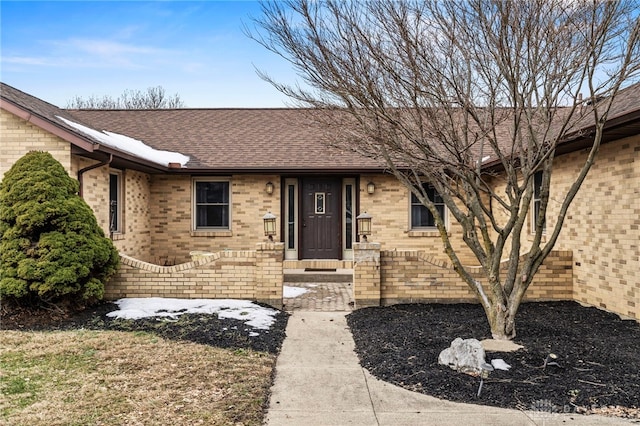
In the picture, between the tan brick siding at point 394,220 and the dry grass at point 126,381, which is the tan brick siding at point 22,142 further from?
the tan brick siding at point 394,220

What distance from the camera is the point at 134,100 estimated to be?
34.6 m

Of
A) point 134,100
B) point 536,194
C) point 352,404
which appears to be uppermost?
point 134,100

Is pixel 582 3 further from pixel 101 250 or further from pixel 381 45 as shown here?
pixel 101 250

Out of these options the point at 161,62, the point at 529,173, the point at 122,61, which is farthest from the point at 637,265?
the point at 122,61

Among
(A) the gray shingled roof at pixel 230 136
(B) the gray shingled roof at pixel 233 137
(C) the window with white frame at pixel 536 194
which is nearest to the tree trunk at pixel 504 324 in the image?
(C) the window with white frame at pixel 536 194

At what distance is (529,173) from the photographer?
516 centimetres

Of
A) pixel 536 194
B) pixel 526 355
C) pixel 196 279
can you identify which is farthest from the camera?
pixel 536 194

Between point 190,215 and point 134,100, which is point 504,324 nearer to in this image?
point 190,215

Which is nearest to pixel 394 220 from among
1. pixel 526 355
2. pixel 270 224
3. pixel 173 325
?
pixel 270 224

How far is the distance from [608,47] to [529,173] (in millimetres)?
1548

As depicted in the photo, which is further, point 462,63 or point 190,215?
point 190,215

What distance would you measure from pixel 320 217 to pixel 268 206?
1438mm

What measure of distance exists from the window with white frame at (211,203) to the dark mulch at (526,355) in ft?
19.6

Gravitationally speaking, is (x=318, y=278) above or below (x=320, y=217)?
below
